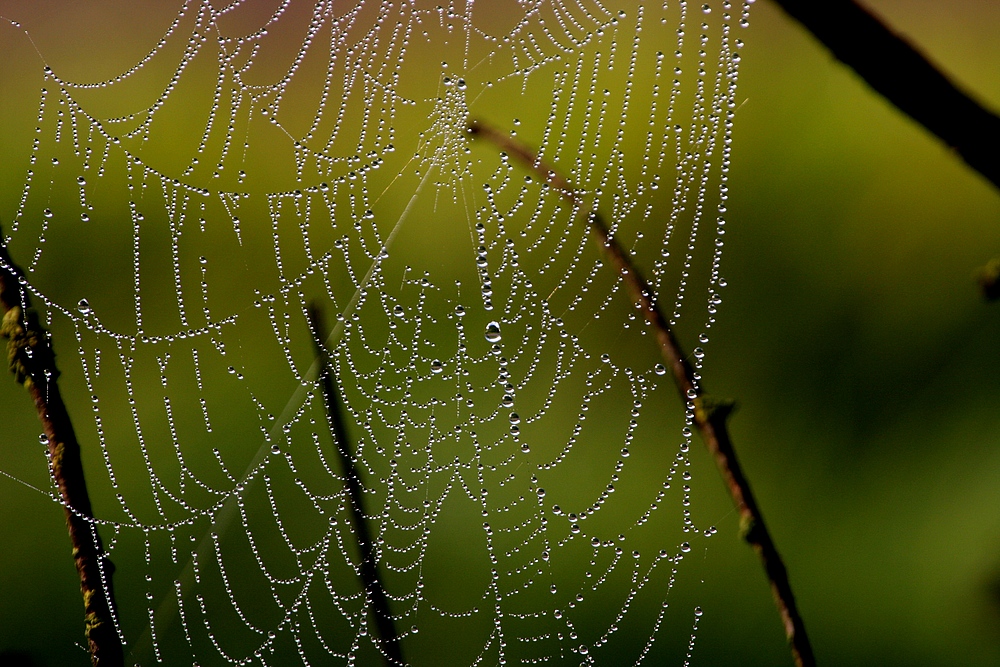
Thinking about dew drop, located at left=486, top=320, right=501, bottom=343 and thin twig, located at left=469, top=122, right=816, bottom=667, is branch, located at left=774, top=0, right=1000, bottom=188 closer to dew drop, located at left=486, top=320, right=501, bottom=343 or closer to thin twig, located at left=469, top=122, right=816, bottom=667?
thin twig, located at left=469, top=122, right=816, bottom=667

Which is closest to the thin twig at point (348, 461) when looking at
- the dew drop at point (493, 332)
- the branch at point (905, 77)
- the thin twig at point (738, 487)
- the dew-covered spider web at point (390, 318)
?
the dew-covered spider web at point (390, 318)

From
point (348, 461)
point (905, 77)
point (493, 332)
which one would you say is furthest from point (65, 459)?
point (905, 77)

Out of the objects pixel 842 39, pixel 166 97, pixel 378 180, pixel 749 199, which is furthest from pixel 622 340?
pixel 842 39

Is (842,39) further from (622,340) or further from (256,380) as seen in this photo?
(256,380)

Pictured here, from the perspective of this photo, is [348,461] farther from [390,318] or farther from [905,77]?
[905,77]

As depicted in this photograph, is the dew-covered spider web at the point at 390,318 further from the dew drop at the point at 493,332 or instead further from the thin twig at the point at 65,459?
the thin twig at the point at 65,459

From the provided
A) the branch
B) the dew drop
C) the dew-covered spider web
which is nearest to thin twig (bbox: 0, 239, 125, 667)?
the dew-covered spider web
